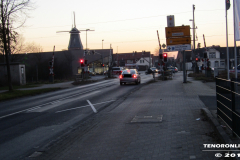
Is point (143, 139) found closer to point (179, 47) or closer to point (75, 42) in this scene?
point (179, 47)

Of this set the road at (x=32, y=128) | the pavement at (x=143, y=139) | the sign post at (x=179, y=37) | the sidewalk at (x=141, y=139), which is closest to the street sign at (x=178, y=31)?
the sign post at (x=179, y=37)

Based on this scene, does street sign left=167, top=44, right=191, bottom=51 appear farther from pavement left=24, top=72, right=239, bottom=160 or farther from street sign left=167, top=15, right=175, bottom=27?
pavement left=24, top=72, right=239, bottom=160

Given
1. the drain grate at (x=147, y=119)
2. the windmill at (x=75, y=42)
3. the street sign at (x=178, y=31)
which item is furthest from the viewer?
the windmill at (x=75, y=42)

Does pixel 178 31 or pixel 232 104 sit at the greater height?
pixel 178 31

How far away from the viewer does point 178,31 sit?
2702 centimetres

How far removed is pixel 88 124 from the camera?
8.90m

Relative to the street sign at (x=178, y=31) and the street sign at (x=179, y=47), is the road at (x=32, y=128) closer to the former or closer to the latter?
the street sign at (x=179, y=47)

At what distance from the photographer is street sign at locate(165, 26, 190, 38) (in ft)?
88.3

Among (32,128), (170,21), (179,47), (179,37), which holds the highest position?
(170,21)

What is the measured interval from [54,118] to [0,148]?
3882 mm

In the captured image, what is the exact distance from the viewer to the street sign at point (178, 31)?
2691cm

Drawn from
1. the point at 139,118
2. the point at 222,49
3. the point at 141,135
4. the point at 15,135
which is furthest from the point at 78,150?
the point at 222,49

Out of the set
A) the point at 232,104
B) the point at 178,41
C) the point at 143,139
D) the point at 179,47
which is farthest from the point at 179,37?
the point at 232,104

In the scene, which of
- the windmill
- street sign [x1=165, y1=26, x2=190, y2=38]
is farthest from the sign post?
the windmill
